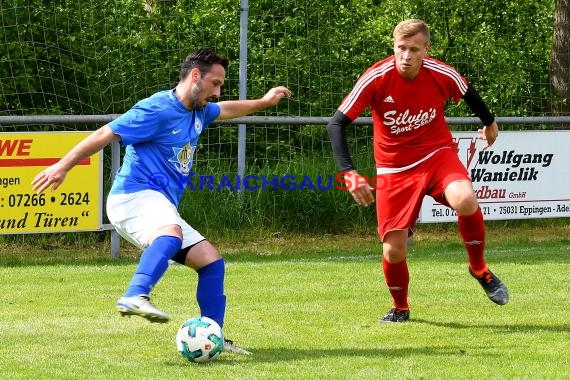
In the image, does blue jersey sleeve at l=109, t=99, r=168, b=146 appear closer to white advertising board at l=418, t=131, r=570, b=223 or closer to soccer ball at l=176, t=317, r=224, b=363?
soccer ball at l=176, t=317, r=224, b=363

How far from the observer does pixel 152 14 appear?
44.9 ft

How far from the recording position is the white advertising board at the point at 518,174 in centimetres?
1270

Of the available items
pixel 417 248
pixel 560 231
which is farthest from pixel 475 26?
pixel 417 248

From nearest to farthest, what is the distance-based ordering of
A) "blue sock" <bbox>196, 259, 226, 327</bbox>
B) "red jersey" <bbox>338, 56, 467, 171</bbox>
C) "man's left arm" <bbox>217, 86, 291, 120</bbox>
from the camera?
"blue sock" <bbox>196, 259, 226, 327</bbox>
"man's left arm" <bbox>217, 86, 291, 120</bbox>
"red jersey" <bbox>338, 56, 467, 171</bbox>

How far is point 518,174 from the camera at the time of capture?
13.0 meters

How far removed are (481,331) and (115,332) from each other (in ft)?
7.37

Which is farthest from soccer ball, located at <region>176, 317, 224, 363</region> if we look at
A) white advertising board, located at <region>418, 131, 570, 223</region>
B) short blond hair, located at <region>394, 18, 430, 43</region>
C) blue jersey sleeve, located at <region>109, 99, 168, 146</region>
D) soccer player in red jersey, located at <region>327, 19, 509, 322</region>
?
white advertising board, located at <region>418, 131, 570, 223</region>

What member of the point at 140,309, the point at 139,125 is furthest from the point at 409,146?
the point at 140,309

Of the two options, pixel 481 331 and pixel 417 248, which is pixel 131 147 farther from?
pixel 417 248

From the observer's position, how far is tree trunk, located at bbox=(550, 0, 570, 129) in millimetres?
14906

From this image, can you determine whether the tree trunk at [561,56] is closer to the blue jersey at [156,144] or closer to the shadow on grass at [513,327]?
the shadow on grass at [513,327]

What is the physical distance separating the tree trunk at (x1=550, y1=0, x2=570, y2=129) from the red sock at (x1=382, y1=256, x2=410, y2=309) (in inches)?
302

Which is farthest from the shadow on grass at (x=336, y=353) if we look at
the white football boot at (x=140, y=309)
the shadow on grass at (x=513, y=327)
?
the shadow on grass at (x=513, y=327)

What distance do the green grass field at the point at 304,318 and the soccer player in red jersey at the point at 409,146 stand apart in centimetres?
46
